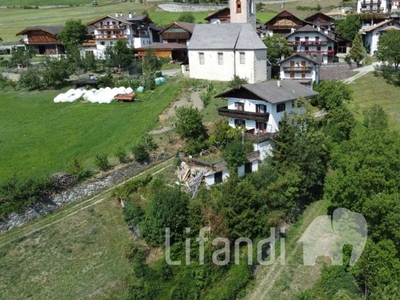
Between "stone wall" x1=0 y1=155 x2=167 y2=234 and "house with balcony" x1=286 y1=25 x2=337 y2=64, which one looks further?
"house with balcony" x1=286 y1=25 x2=337 y2=64

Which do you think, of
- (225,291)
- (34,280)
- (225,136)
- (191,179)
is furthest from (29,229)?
(225,136)

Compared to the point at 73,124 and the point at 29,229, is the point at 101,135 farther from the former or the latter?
the point at 29,229

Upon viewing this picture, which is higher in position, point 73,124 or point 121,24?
point 121,24

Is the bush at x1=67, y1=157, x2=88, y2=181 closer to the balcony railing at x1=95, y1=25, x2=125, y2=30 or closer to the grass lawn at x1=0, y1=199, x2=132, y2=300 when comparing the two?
the grass lawn at x1=0, y1=199, x2=132, y2=300

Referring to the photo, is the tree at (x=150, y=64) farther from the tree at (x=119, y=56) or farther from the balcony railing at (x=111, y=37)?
the balcony railing at (x=111, y=37)

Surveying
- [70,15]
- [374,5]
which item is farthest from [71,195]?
[70,15]

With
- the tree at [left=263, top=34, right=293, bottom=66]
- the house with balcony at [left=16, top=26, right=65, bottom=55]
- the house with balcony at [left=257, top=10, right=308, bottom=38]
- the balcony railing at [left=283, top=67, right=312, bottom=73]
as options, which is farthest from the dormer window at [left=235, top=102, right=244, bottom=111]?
the house with balcony at [left=16, top=26, right=65, bottom=55]

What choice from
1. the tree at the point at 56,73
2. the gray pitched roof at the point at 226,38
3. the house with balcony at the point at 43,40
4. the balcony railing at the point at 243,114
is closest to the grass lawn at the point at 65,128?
the tree at the point at 56,73
